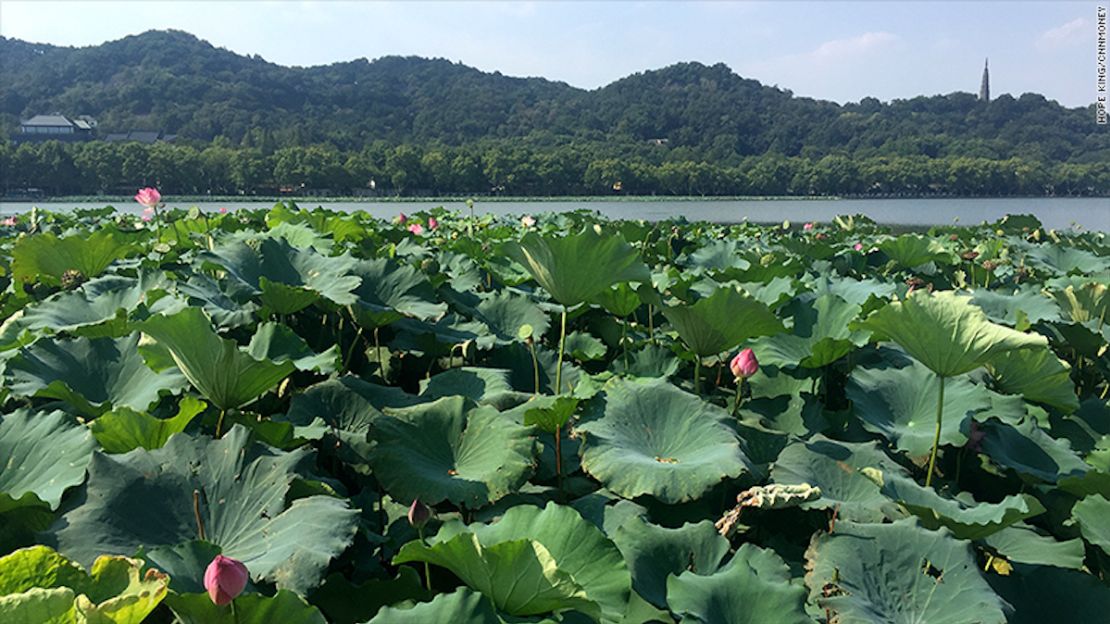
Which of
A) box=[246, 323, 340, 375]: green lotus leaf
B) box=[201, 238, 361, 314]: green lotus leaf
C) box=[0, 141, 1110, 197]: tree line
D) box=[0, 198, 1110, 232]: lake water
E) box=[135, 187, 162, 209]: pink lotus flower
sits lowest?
box=[0, 198, 1110, 232]: lake water

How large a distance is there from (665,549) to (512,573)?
1.35 feet

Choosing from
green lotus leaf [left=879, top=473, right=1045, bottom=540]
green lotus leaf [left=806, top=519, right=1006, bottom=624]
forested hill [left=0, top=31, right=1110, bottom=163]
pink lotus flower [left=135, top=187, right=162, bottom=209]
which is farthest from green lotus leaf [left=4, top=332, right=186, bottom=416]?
forested hill [left=0, top=31, right=1110, bottom=163]

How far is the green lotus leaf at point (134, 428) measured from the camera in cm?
134

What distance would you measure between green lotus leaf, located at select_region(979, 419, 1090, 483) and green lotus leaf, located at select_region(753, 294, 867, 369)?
42 cm

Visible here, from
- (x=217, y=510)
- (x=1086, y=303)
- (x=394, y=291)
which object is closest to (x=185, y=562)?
(x=217, y=510)

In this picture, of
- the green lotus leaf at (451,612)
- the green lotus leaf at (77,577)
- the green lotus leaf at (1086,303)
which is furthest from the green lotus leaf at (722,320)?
the green lotus leaf at (1086,303)

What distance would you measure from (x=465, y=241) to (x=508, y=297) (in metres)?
1.89

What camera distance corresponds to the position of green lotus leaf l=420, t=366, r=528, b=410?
1892mm

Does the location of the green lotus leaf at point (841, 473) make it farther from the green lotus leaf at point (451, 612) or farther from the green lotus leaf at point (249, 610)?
the green lotus leaf at point (249, 610)

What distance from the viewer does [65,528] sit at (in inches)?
43.2

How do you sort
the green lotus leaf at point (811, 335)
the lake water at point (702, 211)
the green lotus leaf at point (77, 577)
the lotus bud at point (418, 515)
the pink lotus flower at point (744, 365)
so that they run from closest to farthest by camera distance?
the green lotus leaf at point (77, 577) → the lotus bud at point (418, 515) → the pink lotus flower at point (744, 365) → the green lotus leaf at point (811, 335) → the lake water at point (702, 211)

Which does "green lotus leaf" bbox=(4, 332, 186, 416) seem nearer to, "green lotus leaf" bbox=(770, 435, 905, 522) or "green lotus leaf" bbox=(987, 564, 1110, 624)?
"green lotus leaf" bbox=(770, 435, 905, 522)

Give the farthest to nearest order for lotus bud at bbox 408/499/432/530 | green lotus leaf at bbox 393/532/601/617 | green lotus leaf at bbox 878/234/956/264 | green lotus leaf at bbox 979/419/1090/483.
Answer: green lotus leaf at bbox 878/234/956/264 → green lotus leaf at bbox 979/419/1090/483 → lotus bud at bbox 408/499/432/530 → green lotus leaf at bbox 393/532/601/617

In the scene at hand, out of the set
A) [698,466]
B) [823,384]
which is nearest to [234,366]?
[698,466]
